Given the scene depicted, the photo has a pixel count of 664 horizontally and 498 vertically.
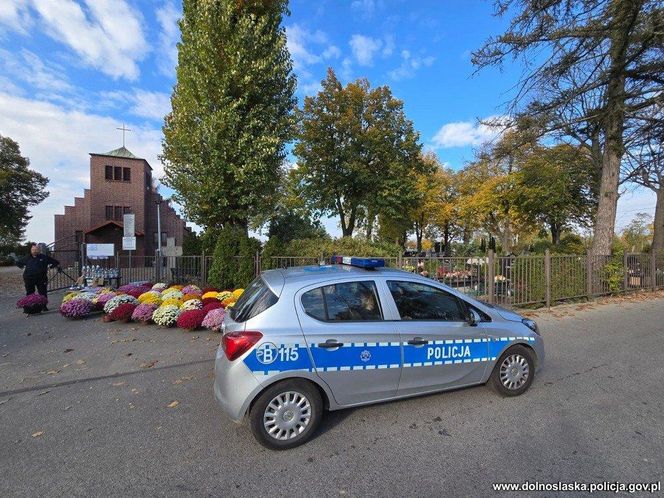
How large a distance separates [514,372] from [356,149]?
66.8 ft

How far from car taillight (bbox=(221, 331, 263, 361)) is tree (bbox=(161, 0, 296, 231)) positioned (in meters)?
9.86

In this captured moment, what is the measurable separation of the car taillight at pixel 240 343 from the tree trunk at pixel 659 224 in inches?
906

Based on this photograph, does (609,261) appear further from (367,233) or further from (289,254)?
(367,233)

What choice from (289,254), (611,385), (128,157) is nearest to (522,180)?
(289,254)

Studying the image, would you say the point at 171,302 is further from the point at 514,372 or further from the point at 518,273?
the point at 518,273

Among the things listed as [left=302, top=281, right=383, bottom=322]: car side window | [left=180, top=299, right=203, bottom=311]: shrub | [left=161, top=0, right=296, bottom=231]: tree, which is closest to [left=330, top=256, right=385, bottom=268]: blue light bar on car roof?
[left=302, top=281, right=383, bottom=322]: car side window

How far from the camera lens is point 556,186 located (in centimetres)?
2247

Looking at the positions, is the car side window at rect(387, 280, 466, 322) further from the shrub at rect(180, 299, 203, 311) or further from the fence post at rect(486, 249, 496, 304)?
the fence post at rect(486, 249, 496, 304)

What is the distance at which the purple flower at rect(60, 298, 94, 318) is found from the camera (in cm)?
796

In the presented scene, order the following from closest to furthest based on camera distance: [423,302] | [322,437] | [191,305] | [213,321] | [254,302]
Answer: [322,437] → [254,302] → [423,302] → [213,321] → [191,305]

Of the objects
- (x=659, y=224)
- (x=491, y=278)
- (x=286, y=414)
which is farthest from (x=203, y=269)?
(x=659, y=224)

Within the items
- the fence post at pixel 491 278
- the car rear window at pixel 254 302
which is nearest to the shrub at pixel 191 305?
the car rear window at pixel 254 302

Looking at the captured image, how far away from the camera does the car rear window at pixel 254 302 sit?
320cm

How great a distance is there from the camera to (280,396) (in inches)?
121
